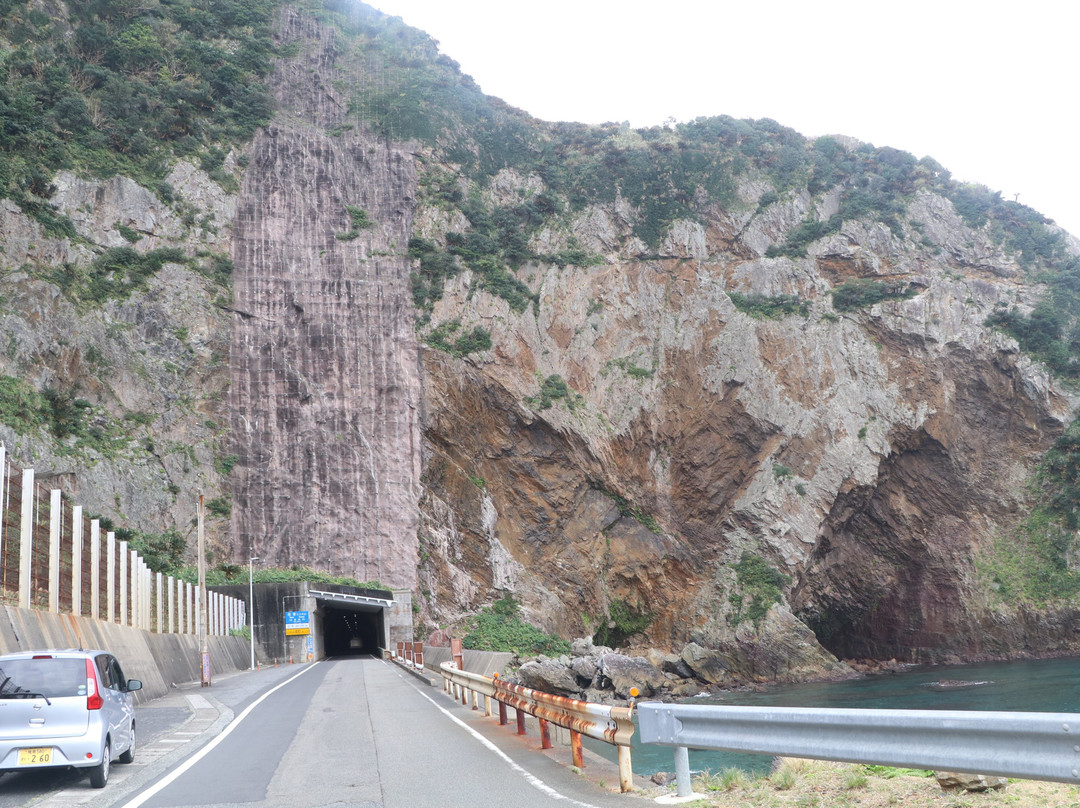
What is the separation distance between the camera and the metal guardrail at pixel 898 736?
4711 mm

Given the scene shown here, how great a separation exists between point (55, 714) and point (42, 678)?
0.45 m

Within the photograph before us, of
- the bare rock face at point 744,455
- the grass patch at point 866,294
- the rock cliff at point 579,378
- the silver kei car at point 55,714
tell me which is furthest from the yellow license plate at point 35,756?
the grass patch at point 866,294

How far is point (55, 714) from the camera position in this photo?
947 centimetres

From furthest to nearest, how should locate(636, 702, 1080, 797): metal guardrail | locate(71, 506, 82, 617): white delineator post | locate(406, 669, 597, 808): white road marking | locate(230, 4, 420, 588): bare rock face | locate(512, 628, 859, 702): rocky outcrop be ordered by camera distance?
locate(230, 4, 420, 588): bare rock face
locate(512, 628, 859, 702): rocky outcrop
locate(71, 506, 82, 617): white delineator post
locate(406, 669, 597, 808): white road marking
locate(636, 702, 1080, 797): metal guardrail

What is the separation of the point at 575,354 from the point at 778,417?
47.0ft

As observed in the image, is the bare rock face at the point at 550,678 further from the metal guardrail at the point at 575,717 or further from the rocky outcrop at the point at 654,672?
the metal guardrail at the point at 575,717

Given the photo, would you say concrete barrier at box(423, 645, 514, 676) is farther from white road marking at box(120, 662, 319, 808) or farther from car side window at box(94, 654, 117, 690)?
car side window at box(94, 654, 117, 690)

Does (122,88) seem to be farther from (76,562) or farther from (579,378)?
(76,562)

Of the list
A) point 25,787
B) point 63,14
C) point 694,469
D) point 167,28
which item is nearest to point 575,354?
point 694,469

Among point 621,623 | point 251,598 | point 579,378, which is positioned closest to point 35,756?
point 251,598

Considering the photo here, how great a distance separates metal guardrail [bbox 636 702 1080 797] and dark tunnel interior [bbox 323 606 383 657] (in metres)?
54.8

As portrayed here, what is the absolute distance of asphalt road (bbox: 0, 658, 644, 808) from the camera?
8.34m

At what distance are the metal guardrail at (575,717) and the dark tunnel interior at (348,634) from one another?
48.6 meters

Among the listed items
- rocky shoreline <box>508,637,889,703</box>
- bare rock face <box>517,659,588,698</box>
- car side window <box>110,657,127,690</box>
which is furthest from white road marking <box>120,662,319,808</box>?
rocky shoreline <box>508,637,889,703</box>
